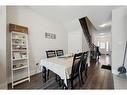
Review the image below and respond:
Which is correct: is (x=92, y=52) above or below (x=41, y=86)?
above

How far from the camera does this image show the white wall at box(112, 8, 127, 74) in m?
3.84

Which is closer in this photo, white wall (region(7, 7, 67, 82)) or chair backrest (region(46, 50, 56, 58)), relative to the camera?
white wall (region(7, 7, 67, 82))

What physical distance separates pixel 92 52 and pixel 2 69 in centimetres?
617

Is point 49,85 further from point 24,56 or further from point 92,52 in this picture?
point 92,52

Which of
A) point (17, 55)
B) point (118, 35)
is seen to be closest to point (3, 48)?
point (17, 55)

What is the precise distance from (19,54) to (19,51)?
0.08 metres

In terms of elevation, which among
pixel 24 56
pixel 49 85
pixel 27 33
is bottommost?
pixel 49 85

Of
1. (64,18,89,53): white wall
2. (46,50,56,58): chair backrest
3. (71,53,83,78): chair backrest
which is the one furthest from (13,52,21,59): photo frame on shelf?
(64,18,89,53): white wall

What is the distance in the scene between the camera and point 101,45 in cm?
1355

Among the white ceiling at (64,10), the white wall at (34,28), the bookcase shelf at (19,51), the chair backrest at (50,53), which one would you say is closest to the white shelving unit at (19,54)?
the bookcase shelf at (19,51)

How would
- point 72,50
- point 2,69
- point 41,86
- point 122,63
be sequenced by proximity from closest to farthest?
point 2,69 < point 41,86 < point 122,63 < point 72,50

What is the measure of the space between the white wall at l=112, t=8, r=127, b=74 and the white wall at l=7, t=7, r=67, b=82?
7.12 ft

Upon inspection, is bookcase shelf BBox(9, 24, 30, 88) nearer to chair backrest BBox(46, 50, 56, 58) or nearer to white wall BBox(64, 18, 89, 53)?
chair backrest BBox(46, 50, 56, 58)

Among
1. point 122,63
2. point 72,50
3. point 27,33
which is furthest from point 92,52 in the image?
point 27,33
